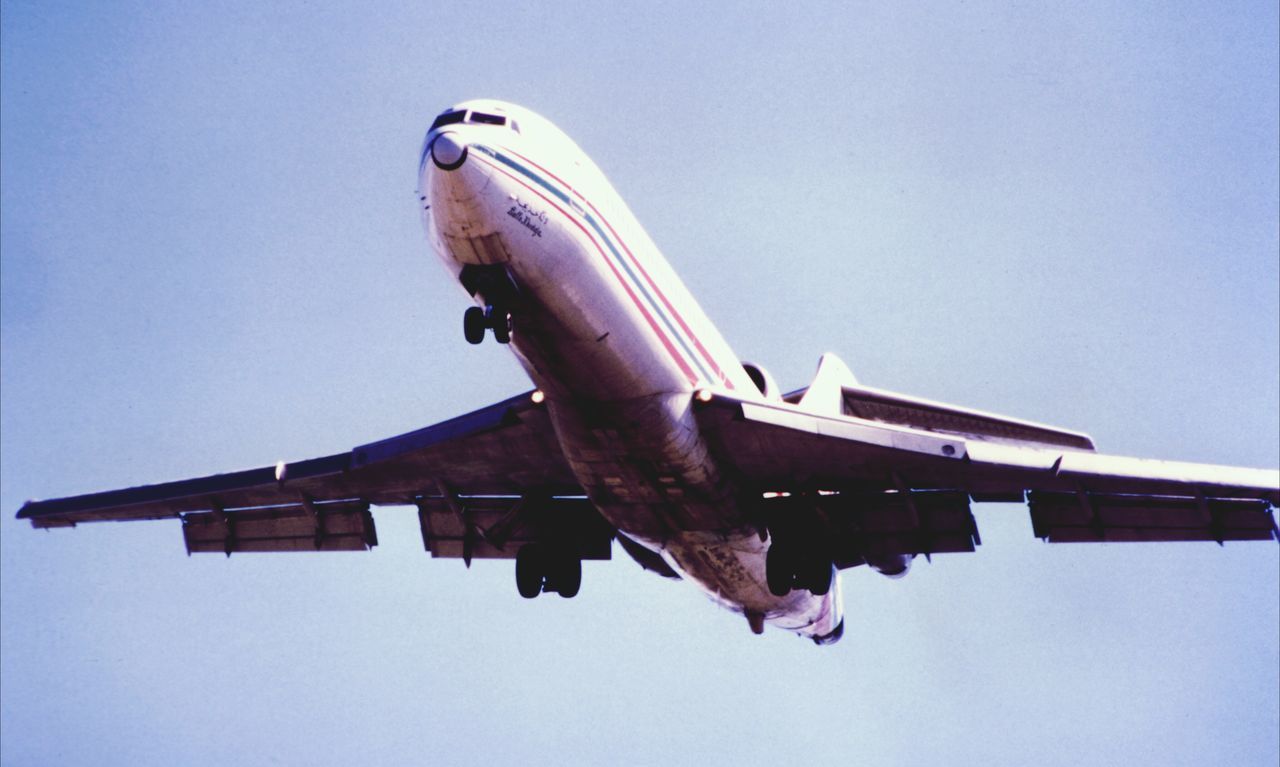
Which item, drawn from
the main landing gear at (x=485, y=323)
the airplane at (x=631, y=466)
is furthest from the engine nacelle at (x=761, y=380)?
the main landing gear at (x=485, y=323)

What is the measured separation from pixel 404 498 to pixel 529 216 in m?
8.14

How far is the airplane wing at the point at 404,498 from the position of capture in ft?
60.4

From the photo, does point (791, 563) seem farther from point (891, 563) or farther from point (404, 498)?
point (404, 498)

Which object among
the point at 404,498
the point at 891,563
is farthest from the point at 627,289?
the point at 891,563

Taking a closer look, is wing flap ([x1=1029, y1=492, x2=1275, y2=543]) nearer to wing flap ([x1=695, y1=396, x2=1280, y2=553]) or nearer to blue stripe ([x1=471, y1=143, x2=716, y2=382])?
wing flap ([x1=695, y1=396, x2=1280, y2=553])

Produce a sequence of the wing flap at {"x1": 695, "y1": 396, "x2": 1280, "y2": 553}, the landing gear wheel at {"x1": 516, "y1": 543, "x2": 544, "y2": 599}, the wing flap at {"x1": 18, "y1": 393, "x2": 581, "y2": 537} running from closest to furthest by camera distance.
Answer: the wing flap at {"x1": 695, "y1": 396, "x2": 1280, "y2": 553}
the wing flap at {"x1": 18, "y1": 393, "x2": 581, "y2": 537}
the landing gear wheel at {"x1": 516, "y1": 543, "x2": 544, "y2": 599}

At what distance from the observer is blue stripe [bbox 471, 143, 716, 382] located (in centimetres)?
1420

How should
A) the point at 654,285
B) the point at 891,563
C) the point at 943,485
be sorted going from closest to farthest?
1. the point at 654,285
2. the point at 943,485
3. the point at 891,563

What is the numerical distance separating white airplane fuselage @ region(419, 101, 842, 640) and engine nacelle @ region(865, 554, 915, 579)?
2.50 m

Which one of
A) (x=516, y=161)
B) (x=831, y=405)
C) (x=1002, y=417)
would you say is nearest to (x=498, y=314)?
(x=516, y=161)

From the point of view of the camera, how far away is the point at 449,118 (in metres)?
14.4

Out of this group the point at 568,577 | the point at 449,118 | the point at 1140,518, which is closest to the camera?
the point at 449,118

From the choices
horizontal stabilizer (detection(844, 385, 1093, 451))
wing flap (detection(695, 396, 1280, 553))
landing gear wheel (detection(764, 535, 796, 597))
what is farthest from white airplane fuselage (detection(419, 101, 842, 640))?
horizontal stabilizer (detection(844, 385, 1093, 451))

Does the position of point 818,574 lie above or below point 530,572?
below
